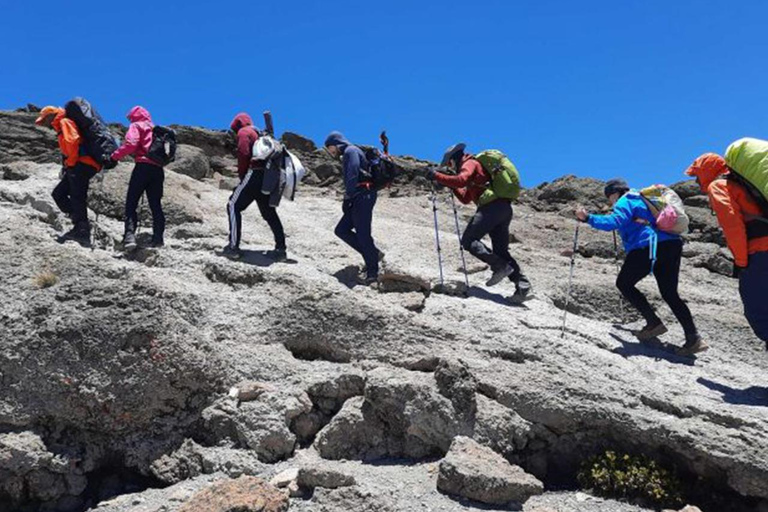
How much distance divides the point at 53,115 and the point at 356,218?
6.12 metres

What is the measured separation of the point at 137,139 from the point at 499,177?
646cm

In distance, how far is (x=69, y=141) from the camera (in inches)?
467

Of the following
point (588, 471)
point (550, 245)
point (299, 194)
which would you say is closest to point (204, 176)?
point (299, 194)

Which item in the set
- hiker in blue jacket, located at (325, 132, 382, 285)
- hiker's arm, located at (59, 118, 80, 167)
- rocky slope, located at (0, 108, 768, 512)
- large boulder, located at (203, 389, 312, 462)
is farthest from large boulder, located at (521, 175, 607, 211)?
large boulder, located at (203, 389, 312, 462)

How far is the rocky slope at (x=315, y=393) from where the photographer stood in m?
8.04

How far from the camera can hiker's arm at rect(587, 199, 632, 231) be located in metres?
10.6

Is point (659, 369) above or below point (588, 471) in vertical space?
above

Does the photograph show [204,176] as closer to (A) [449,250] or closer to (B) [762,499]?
(A) [449,250]

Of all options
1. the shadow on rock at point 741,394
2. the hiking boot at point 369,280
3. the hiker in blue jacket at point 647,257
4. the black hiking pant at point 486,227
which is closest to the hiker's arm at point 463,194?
the black hiking pant at point 486,227

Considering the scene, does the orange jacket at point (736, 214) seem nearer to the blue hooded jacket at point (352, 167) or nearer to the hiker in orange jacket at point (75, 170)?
the blue hooded jacket at point (352, 167)

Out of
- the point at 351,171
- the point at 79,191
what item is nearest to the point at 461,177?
the point at 351,171

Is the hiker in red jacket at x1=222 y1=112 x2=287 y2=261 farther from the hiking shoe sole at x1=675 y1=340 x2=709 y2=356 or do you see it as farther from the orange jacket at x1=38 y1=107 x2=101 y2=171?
the hiking shoe sole at x1=675 y1=340 x2=709 y2=356

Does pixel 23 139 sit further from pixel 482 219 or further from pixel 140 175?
pixel 482 219

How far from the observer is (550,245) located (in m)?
18.1
